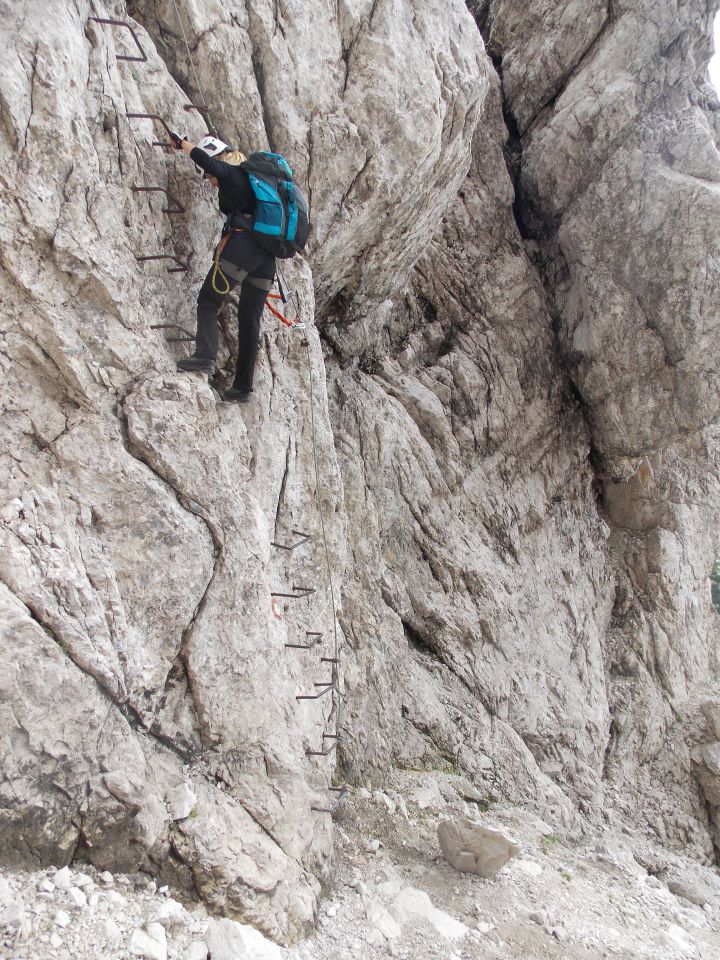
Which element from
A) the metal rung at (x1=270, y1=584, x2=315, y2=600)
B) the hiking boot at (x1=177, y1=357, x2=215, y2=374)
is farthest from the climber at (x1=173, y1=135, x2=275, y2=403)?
the metal rung at (x1=270, y1=584, x2=315, y2=600)

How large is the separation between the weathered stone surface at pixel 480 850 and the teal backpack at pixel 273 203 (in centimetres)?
640

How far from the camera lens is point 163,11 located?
6637mm

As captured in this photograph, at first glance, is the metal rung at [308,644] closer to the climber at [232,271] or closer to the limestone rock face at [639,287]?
the climber at [232,271]

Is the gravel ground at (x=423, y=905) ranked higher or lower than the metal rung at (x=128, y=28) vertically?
lower

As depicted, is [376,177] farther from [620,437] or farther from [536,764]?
[536,764]

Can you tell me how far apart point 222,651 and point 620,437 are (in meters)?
9.73

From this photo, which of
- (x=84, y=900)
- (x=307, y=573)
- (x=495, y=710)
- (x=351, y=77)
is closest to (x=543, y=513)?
A: (x=495, y=710)

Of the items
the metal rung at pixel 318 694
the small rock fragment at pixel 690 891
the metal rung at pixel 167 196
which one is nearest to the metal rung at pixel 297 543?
the metal rung at pixel 318 694

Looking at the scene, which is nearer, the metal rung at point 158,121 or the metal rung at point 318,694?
the metal rung at point 158,121

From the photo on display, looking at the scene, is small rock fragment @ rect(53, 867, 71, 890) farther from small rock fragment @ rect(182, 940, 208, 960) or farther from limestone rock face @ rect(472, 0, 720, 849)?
limestone rock face @ rect(472, 0, 720, 849)

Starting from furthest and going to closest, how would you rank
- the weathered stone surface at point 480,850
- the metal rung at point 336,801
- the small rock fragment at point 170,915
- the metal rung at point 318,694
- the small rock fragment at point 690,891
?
the small rock fragment at point 690,891
the weathered stone surface at point 480,850
the metal rung at point 318,694
the metal rung at point 336,801
the small rock fragment at point 170,915

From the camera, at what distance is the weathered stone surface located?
729cm

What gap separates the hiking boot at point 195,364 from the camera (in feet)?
20.2

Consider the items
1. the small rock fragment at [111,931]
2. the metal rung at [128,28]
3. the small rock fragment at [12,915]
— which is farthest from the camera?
the metal rung at [128,28]
